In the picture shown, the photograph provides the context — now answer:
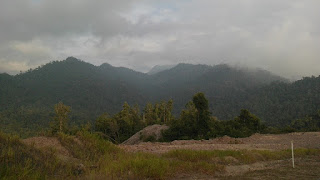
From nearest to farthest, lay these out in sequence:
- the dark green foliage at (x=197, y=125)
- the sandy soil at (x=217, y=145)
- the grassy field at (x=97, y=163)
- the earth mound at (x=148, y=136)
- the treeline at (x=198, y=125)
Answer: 1. the grassy field at (x=97, y=163)
2. the sandy soil at (x=217, y=145)
3. the treeline at (x=198, y=125)
4. the earth mound at (x=148, y=136)
5. the dark green foliage at (x=197, y=125)

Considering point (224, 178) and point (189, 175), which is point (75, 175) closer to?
point (189, 175)

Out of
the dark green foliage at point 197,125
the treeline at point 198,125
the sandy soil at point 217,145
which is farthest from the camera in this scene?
the dark green foliage at point 197,125

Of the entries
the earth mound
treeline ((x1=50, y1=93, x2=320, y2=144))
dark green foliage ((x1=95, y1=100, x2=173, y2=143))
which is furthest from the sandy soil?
dark green foliage ((x1=95, y1=100, x2=173, y2=143))

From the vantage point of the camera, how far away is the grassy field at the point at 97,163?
24.8 ft

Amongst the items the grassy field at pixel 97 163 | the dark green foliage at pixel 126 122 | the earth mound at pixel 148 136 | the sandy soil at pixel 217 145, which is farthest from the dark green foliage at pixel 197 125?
the grassy field at pixel 97 163

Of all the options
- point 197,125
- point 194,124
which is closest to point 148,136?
point 194,124

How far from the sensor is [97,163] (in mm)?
9070

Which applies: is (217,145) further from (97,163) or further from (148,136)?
(148,136)

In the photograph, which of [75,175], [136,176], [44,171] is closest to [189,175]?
[136,176]

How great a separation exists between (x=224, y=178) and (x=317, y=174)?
3861mm

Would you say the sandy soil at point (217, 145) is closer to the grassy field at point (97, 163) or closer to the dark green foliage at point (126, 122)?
the grassy field at point (97, 163)

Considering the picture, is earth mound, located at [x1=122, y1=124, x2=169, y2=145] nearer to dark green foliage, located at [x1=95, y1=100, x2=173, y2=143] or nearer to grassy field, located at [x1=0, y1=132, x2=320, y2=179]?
dark green foliage, located at [x1=95, y1=100, x2=173, y2=143]

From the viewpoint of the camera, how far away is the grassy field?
757 cm

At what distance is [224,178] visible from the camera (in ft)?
31.6
